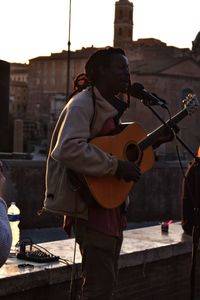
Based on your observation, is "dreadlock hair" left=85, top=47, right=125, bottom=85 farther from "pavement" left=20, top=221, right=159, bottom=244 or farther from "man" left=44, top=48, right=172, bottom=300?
"pavement" left=20, top=221, right=159, bottom=244

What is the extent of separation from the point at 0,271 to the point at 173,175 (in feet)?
57.6

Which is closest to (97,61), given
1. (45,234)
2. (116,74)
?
(116,74)

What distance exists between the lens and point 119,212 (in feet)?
12.0

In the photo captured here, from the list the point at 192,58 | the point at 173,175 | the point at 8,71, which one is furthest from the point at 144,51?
the point at 8,71

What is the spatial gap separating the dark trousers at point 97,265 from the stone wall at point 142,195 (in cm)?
→ 1444

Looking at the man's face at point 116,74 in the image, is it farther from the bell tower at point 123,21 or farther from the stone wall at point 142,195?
the bell tower at point 123,21

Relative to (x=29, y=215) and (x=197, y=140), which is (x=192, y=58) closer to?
(x=197, y=140)

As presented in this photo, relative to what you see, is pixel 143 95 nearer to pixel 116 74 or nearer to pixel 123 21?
pixel 116 74

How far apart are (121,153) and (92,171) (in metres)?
0.28

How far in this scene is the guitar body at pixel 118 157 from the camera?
3479 mm

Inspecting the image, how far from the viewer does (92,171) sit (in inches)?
134

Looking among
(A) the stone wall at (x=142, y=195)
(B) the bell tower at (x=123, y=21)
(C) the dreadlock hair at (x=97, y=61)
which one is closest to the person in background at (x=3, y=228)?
(C) the dreadlock hair at (x=97, y=61)

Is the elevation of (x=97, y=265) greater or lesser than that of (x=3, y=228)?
lesser

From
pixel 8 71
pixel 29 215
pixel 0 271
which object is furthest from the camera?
pixel 29 215
